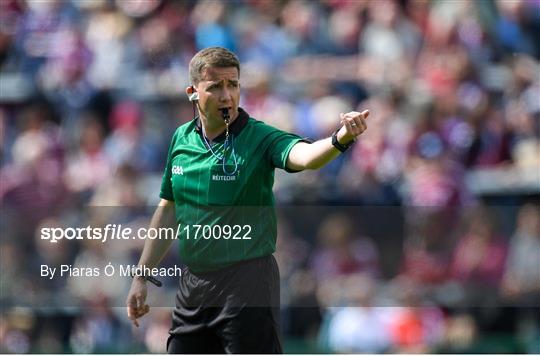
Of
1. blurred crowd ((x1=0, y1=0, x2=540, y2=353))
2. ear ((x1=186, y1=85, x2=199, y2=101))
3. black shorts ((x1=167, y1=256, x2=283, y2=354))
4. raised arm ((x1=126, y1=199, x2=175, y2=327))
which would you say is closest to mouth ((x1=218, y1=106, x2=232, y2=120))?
ear ((x1=186, y1=85, x2=199, y2=101))

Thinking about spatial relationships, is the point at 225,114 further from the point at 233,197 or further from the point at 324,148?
the point at 324,148

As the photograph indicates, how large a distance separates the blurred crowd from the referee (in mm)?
3181

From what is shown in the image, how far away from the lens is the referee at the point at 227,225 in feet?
18.7

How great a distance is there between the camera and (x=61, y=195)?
36.6 feet

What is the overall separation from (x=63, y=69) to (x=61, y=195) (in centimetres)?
156

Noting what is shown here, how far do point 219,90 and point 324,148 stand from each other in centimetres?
63

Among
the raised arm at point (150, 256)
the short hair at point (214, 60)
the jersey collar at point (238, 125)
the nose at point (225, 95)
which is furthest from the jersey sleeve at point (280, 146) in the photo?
the raised arm at point (150, 256)

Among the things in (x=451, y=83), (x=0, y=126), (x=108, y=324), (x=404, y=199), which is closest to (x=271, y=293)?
(x=108, y=324)

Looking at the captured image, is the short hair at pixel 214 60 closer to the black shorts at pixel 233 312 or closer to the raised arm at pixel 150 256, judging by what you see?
the raised arm at pixel 150 256

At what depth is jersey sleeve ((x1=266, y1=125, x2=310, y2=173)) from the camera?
562 cm

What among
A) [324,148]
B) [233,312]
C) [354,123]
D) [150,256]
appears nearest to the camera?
[354,123]

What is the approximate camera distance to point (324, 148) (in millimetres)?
5395

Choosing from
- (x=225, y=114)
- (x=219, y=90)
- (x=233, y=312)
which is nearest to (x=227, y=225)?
(x=233, y=312)

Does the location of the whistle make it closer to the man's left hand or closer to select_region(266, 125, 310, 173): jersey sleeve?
select_region(266, 125, 310, 173): jersey sleeve
